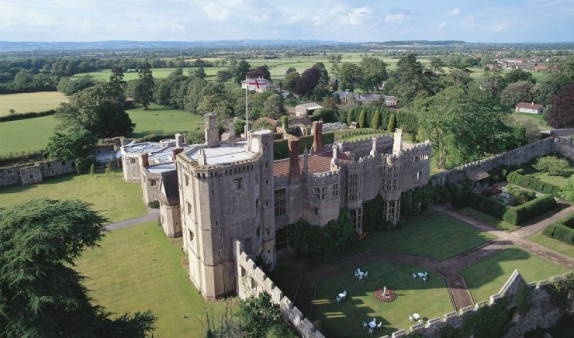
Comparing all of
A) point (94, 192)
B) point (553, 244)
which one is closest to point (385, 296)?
point (553, 244)

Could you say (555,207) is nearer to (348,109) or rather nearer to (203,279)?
(203,279)

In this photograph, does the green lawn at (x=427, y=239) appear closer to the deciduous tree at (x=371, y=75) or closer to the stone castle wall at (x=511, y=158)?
the stone castle wall at (x=511, y=158)

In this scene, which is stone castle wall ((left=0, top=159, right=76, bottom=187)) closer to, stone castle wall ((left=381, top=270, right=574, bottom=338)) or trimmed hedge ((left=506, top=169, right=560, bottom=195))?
stone castle wall ((left=381, top=270, right=574, bottom=338))

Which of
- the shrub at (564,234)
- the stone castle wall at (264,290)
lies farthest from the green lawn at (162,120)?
the shrub at (564,234)

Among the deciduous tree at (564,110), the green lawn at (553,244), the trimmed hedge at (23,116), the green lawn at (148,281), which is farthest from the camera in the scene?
the trimmed hedge at (23,116)

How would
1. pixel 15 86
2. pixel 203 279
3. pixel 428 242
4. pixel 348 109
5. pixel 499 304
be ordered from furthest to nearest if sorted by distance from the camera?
1. pixel 15 86
2. pixel 348 109
3. pixel 428 242
4. pixel 203 279
5. pixel 499 304

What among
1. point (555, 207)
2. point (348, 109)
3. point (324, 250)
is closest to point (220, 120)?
point (348, 109)

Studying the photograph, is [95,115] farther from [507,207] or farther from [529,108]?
[529,108]

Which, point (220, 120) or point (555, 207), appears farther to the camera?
point (220, 120)
